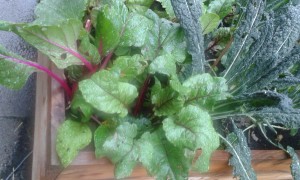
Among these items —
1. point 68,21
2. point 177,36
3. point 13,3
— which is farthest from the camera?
point 13,3

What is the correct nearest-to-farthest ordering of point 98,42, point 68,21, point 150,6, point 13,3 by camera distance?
point 68,21
point 98,42
point 150,6
point 13,3

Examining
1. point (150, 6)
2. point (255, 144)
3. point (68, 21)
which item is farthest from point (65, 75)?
point (255, 144)

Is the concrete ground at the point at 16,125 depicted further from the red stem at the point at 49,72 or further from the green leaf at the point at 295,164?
the green leaf at the point at 295,164

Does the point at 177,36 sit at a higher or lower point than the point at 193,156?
higher

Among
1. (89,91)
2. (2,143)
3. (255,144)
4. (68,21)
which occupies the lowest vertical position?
(2,143)

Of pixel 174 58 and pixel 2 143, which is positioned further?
pixel 2 143

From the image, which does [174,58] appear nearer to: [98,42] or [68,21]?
[98,42]
